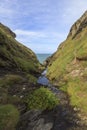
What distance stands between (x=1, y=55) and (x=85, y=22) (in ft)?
161

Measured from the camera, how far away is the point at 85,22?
122 meters

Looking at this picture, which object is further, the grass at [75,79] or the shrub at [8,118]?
the grass at [75,79]

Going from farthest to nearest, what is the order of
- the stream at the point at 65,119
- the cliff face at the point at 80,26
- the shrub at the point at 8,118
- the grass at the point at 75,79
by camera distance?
the cliff face at the point at 80,26
the grass at the point at 75,79
the stream at the point at 65,119
the shrub at the point at 8,118

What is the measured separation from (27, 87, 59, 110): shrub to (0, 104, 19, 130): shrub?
18.1ft

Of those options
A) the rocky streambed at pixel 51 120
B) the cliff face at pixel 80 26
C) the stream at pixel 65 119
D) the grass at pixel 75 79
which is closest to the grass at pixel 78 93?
the grass at pixel 75 79

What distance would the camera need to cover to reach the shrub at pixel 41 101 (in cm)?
4056

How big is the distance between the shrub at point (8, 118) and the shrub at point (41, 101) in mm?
5512

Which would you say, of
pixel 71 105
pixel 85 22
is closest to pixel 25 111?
pixel 71 105

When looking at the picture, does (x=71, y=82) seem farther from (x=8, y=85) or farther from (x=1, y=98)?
(x=1, y=98)

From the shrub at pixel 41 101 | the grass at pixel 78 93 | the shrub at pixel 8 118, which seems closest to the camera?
the shrub at pixel 8 118

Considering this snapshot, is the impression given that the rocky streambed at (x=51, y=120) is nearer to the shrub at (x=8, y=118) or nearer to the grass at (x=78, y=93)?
the shrub at (x=8, y=118)

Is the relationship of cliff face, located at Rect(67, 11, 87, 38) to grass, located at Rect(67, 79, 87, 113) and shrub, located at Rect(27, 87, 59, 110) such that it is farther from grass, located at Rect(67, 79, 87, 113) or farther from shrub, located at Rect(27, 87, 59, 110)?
shrub, located at Rect(27, 87, 59, 110)

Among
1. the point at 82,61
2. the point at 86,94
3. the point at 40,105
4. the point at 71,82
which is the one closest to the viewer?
the point at 40,105

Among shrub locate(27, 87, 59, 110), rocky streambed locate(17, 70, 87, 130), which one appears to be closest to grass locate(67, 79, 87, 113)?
rocky streambed locate(17, 70, 87, 130)
